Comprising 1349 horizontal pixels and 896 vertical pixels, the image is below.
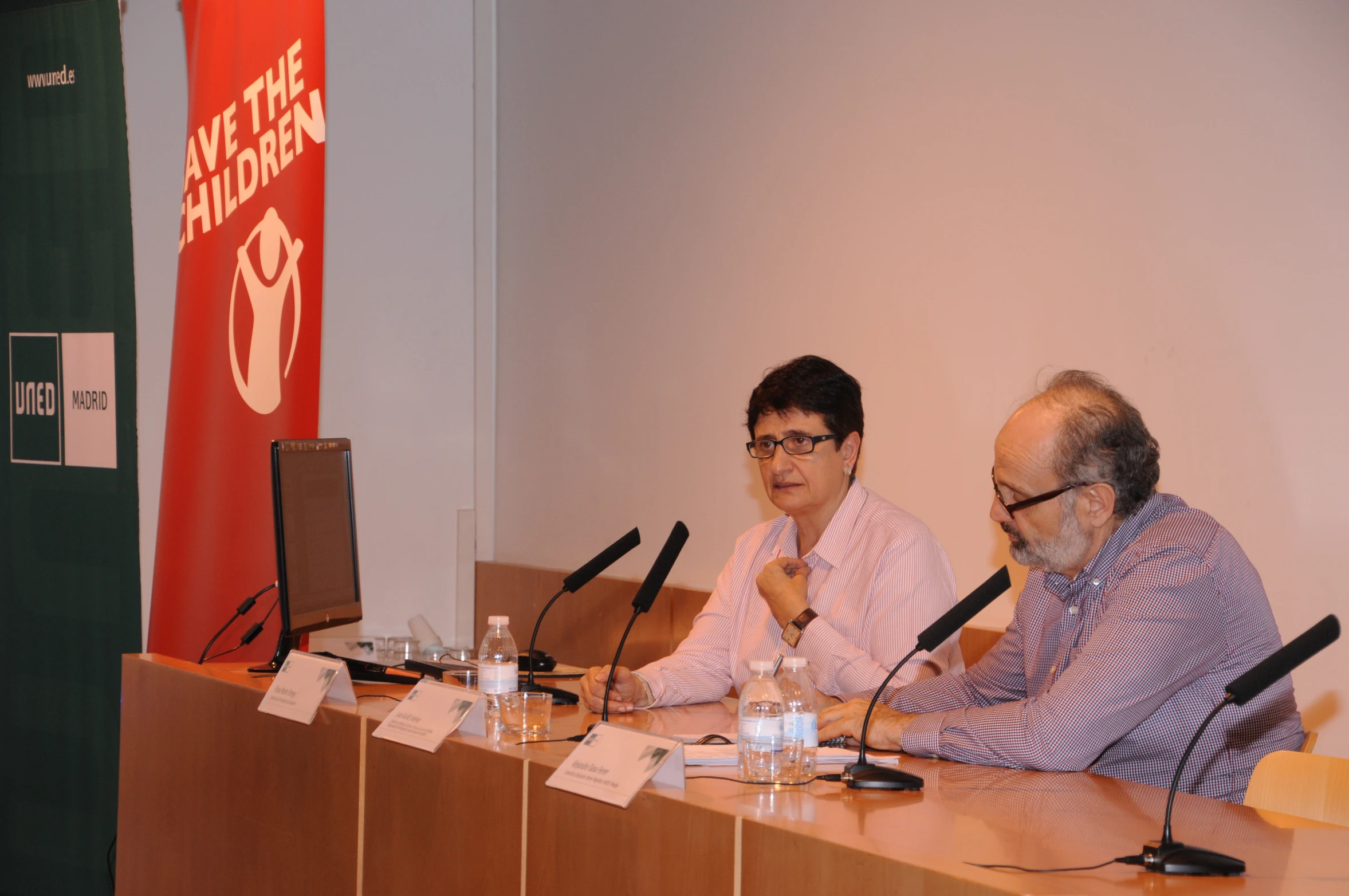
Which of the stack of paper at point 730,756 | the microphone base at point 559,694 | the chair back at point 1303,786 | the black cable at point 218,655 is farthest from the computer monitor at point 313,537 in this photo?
the chair back at point 1303,786

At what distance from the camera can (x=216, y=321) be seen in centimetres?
375

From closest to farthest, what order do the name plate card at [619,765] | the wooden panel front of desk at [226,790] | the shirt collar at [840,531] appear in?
the name plate card at [619,765]
the wooden panel front of desk at [226,790]
the shirt collar at [840,531]

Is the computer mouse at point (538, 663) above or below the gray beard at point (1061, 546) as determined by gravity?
below

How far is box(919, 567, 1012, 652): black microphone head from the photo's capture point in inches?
67.1

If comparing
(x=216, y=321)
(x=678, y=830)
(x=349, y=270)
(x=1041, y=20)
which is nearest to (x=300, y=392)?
(x=216, y=321)

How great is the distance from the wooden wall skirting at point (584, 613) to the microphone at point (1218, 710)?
2406 mm

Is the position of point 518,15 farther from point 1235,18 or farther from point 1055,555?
point 1055,555

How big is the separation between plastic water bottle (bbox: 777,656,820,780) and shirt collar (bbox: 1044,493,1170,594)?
1.63 feet

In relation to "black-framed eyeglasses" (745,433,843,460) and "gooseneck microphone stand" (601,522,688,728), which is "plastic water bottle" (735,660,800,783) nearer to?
"gooseneck microphone stand" (601,522,688,728)

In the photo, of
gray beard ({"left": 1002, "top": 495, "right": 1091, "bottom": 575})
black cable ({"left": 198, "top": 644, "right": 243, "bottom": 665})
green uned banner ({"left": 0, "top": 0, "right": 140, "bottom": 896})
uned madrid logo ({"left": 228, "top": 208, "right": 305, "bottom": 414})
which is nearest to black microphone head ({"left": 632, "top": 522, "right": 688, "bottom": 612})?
gray beard ({"left": 1002, "top": 495, "right": 1091, "bottom": 575})

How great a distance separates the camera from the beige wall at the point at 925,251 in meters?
2.49

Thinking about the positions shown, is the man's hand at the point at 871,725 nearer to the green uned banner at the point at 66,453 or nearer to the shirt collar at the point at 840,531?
the shirt collar at the point at 840,531

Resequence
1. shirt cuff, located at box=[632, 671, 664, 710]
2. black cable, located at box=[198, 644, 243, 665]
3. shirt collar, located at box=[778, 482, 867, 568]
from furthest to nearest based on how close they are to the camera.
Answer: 1. black cable, located at box=[198, 644, 243, 665]
2. shirt collar, located at box=[778, 482, 867, 568]
3. shirt cuff, located at box=[632, 671, 664, 710]

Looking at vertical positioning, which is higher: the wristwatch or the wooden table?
the wristwatch
